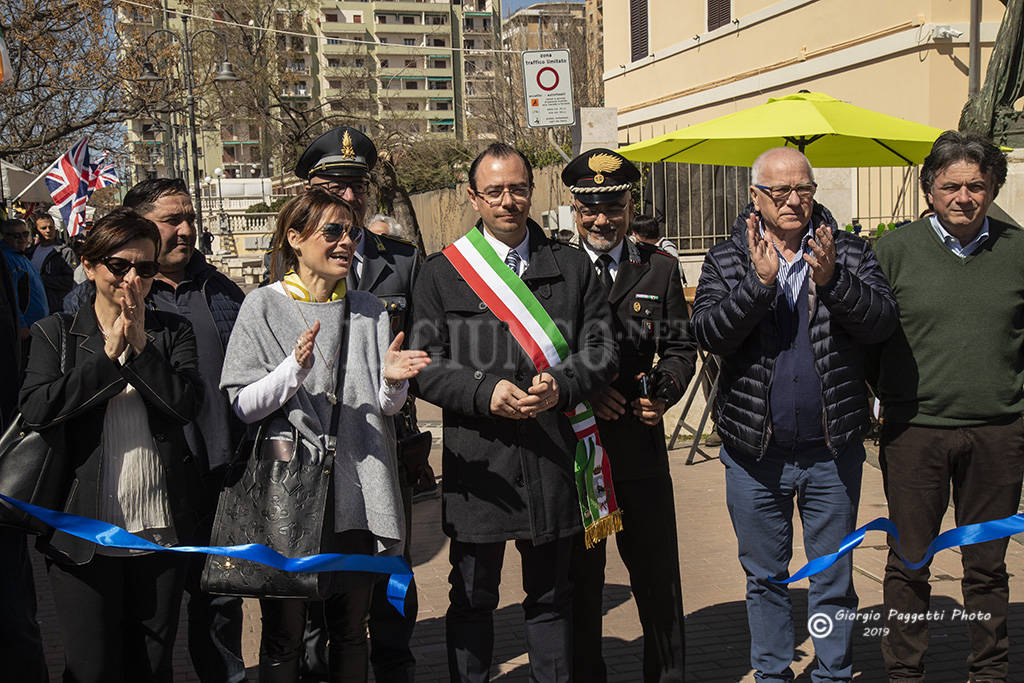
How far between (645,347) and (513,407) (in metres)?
0.92

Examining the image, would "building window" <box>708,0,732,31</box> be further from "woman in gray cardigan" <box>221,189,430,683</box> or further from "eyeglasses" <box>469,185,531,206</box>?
"woman in gray cardigan" <box>221,189,430,683</box>

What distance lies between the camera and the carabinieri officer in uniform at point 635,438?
157 inches

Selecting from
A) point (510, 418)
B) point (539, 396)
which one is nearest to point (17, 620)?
point (510, 418)

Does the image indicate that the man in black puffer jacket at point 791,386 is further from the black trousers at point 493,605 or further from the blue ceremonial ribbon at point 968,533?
the black trousers at point 493,605

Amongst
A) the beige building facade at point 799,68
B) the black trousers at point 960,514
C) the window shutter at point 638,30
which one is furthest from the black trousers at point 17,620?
the window shutter at point 638,30

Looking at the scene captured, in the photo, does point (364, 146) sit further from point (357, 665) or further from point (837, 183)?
point (837, 183)

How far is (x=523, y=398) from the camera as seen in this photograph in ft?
11.1

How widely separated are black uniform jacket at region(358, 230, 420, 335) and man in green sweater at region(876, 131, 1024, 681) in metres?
1.99

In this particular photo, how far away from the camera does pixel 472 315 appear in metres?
3.70

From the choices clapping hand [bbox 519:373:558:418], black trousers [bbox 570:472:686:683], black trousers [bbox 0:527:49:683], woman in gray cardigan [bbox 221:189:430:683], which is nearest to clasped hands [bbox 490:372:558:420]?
clapping hand [bbox 519:373:558:418]

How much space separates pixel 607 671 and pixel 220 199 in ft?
182

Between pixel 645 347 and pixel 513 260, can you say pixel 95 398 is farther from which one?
pixel 645 347

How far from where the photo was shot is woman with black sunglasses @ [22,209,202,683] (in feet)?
10.6

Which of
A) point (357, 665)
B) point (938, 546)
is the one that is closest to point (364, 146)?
point (357, 665)
